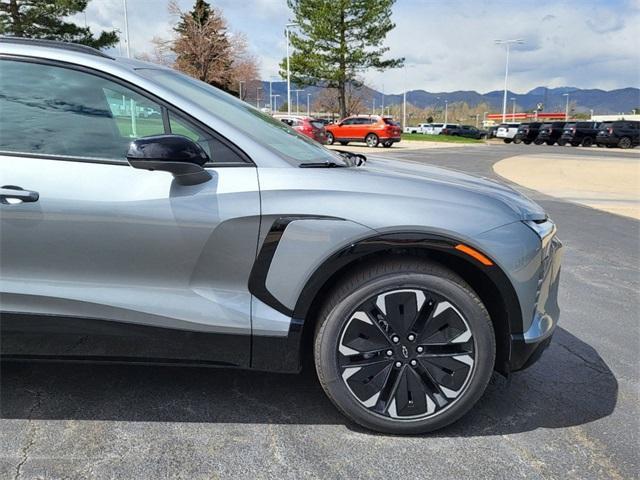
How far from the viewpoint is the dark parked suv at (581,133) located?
34.9 metres

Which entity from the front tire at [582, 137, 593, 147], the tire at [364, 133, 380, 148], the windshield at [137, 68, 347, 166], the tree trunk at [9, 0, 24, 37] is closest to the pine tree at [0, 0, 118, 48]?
the tree trunk at [9, 0, 24, 37]

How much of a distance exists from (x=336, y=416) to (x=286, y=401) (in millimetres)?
296

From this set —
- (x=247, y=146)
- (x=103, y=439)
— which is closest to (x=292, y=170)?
(x=247, y=146)

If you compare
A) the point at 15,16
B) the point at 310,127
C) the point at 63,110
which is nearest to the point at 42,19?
the point at 15,16

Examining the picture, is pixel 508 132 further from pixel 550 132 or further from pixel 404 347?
pixel 404 347

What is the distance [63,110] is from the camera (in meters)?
2.44

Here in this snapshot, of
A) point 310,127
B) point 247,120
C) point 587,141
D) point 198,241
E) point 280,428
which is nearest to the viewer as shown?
point 198,241

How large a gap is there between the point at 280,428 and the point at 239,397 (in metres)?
0.36

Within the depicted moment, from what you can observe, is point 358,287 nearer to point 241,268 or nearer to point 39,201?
point 241,268

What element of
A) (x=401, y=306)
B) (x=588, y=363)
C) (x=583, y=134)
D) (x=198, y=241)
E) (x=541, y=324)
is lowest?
(x=588, y=363)

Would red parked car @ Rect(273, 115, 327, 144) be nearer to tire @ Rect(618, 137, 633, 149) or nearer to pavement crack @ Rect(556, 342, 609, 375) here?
tire @ Rect(618, 137, 633, 149)

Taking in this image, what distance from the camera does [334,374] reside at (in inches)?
95.3

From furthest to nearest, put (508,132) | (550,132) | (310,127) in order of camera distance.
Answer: (508,132)
(550,132)
(310,127)

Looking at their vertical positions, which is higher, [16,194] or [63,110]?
[63,110]
